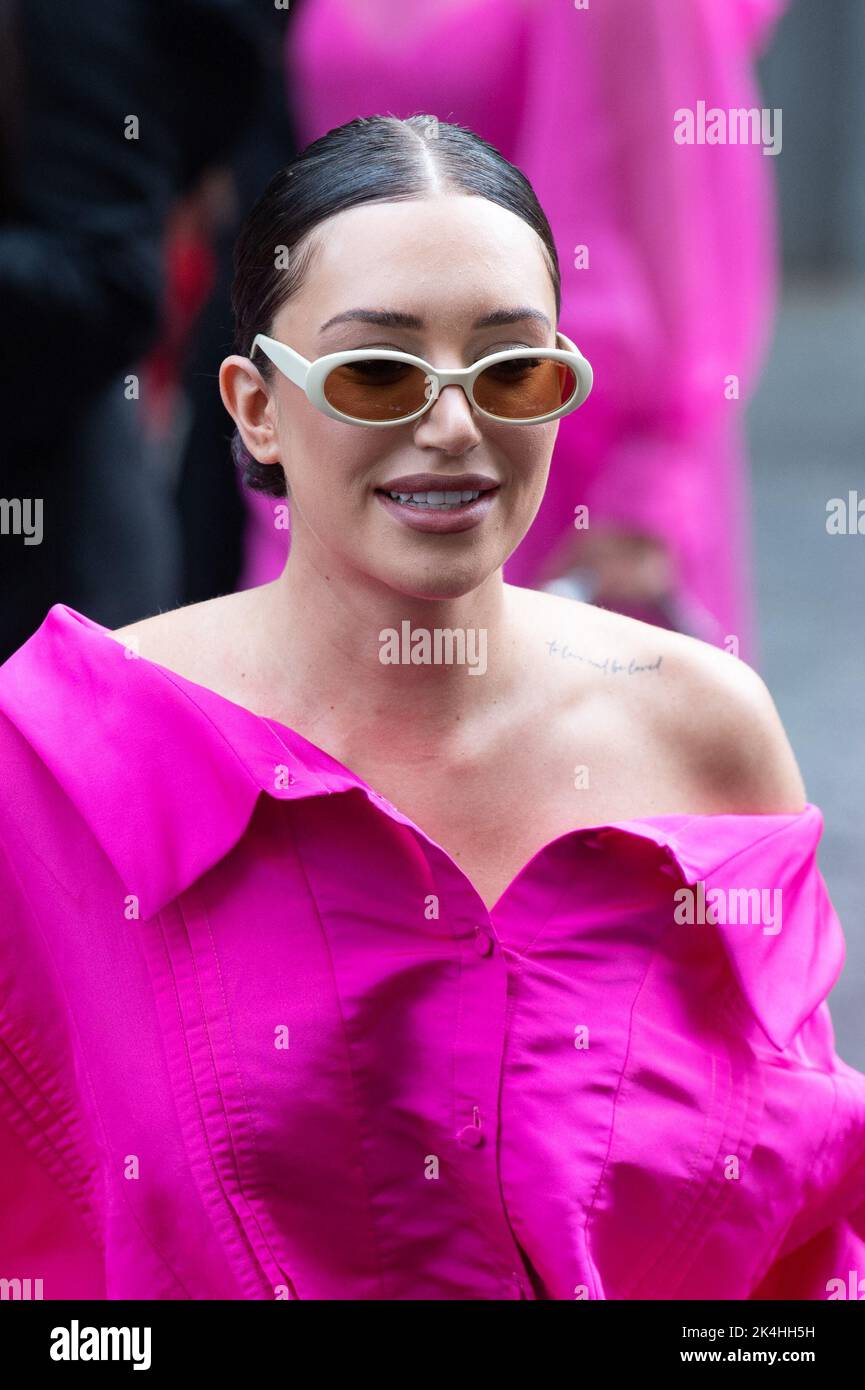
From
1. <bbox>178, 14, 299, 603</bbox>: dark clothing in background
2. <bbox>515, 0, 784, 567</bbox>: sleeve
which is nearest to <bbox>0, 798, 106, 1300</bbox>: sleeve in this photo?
<bbox>515, 0, 784, 567</bbox>: sleeve

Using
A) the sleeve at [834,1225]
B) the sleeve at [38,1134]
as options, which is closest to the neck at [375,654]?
the sleeve at [38,1134]

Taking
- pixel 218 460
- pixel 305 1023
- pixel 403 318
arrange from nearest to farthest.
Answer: pixel 403 318, pixel 305 1023, pixel 218 460

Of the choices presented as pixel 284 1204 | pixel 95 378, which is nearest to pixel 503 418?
pixel 284 1204

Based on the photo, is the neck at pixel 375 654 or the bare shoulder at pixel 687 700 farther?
the bare shoulder at pixel 687 700

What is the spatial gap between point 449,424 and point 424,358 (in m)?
0.05

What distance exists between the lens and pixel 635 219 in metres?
2.40

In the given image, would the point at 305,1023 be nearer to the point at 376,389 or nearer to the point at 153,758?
the point at 153,758

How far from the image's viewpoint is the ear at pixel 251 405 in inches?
62.1

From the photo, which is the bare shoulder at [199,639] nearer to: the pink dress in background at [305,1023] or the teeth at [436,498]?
the pink dress in background at [305,1023]

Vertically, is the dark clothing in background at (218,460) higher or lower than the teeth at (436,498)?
higher

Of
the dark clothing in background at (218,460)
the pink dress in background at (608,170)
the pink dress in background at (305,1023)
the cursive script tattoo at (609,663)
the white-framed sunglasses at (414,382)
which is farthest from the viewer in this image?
the dark clothing in background at (218,460)

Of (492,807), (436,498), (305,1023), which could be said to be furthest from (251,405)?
(305,1023)

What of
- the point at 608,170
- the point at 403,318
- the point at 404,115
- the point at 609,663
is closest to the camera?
the point at 403,318
